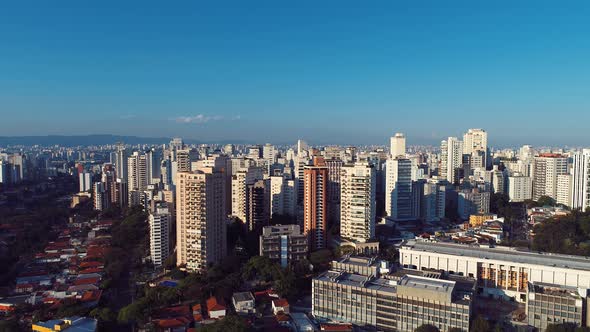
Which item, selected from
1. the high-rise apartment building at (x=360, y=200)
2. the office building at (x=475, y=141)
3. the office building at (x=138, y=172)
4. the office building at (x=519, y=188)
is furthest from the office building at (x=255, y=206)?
the office building at (x=475, y=141)

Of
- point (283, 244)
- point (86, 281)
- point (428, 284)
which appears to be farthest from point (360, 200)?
point (86, 281)

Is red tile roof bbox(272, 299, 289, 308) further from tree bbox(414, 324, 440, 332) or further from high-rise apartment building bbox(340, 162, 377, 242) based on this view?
high-rise apartment building bbox(340, 162, 377, 242)

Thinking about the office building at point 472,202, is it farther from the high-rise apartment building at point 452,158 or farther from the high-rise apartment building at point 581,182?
the high-rise apartment building at point 452,158

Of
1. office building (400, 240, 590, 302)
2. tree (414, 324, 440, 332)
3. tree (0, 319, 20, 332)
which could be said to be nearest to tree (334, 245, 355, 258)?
office building (400, 240, 590, 302)

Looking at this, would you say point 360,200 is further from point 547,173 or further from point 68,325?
point 547,173

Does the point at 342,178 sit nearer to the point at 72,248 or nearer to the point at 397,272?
the point at 397,272
